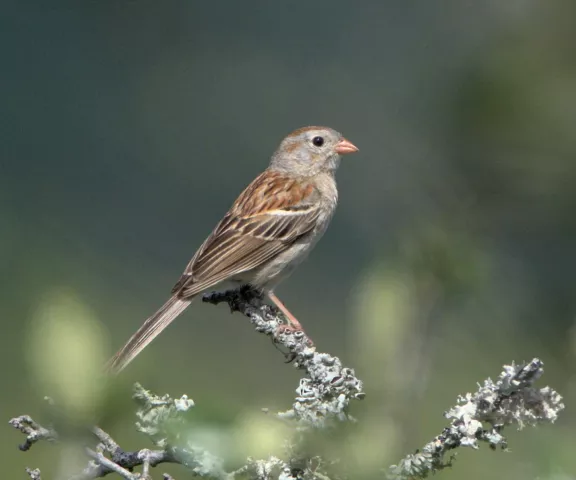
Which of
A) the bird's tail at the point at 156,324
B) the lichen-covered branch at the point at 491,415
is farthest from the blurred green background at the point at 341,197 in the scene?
Answer: the bird's tail at the point at 156,324

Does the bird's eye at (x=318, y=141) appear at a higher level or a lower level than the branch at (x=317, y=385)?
higher

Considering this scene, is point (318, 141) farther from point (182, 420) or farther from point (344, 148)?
point (182, 420)

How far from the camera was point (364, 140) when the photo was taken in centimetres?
559

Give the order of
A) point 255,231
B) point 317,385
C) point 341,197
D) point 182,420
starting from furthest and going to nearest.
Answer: point 341,197 → point 255,231 → point 317,385 → point 182,420

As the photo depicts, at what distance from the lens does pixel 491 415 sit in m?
1.06

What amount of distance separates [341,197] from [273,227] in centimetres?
266

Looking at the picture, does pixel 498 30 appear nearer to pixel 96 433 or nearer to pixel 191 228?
pixel 96 433

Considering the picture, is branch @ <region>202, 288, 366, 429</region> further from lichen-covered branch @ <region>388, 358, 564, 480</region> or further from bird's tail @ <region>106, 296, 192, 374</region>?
bird's tail @ <region>106, 296, 192, 374</region>

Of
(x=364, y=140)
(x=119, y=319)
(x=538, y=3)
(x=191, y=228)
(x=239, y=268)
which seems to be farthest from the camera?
(x=191, y=228)

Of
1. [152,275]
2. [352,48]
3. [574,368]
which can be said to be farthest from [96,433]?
[352,48]

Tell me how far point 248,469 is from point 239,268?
88.1 inches

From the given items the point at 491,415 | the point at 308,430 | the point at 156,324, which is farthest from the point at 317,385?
the point at 156,324

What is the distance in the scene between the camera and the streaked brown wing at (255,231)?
3066 mm

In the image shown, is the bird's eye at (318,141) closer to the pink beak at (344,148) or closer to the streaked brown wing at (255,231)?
the pink beak at (344,148)
